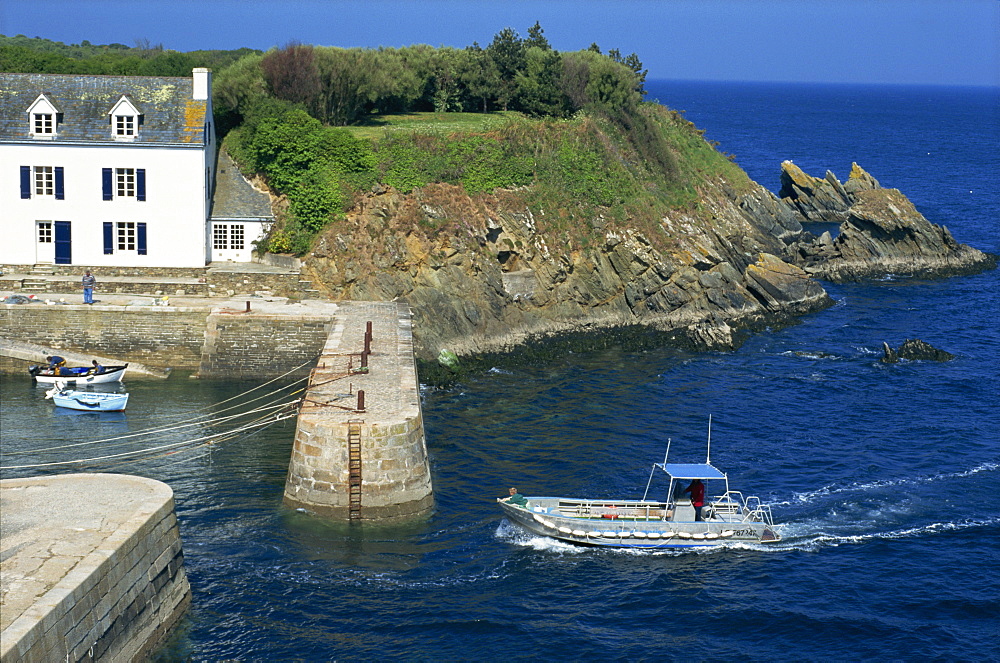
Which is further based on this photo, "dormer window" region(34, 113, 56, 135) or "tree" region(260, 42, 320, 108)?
"tree" region(260, 42, 320, 108)

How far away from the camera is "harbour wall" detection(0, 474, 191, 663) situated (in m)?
18.3

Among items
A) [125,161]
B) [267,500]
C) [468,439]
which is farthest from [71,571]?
[125,161]

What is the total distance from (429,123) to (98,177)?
19.0 m

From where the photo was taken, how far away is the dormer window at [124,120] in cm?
4581

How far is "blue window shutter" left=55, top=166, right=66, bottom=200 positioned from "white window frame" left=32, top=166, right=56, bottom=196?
5.2 inches

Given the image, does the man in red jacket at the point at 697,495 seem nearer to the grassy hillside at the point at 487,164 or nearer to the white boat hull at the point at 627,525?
the white boat hull at the point at 627,525

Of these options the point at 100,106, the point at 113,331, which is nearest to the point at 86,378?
the point at 113,331

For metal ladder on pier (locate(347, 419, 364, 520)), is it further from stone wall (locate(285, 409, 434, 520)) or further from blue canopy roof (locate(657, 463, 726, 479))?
blue canopy roof (locate(657, 463, 726, 479))

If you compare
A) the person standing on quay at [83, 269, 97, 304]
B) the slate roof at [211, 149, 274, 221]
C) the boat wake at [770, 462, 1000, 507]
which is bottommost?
the boat wake at [770, 462, 1000, 507]

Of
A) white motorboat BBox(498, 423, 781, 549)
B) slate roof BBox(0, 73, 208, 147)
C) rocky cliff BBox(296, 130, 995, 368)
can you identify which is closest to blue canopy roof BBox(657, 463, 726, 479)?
white motorboat BBox(498, 423, 781, 549)

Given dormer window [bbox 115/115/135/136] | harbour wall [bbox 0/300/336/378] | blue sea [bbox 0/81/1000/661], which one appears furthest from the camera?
dormer window [bbox 115/115/135/136]

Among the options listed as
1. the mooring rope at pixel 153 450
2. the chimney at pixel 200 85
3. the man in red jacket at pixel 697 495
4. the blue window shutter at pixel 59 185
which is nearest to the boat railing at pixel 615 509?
the man in red jacket at pixel 697 495

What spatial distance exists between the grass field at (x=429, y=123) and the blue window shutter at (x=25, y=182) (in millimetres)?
15508

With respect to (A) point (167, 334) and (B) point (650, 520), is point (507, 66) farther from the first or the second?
(B) point (650, 520)
